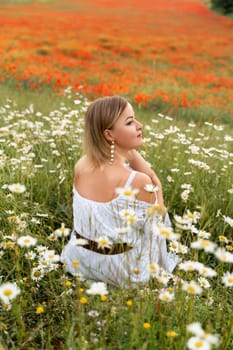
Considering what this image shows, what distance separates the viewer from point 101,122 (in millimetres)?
2756

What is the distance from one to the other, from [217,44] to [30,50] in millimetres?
6104

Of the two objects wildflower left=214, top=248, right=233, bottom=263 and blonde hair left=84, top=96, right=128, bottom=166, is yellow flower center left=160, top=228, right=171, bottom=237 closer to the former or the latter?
wildflower left=214, top=248, right=233, bottom=263

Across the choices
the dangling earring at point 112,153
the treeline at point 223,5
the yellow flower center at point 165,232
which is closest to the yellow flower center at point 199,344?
the yellow flower center at point 165,232

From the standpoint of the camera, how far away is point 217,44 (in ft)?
48.6

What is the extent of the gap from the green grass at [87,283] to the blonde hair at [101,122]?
0.49 m

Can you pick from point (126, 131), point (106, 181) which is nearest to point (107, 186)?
point (106, 181)

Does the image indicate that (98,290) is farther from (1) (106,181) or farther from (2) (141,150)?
(2) (141,150)

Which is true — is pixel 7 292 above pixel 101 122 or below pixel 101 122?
below

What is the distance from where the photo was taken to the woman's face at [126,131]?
109 inches

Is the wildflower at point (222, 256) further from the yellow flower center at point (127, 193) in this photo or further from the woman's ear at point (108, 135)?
the woman's ear at point (108, 135)

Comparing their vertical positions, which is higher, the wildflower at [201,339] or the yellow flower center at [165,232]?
the yellow flower center at [165,232]

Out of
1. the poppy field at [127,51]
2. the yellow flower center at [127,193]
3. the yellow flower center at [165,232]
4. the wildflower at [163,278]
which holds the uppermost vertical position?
the yellow flower center at [127,193]

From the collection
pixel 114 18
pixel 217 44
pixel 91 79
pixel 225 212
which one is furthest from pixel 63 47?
pixel 225 212

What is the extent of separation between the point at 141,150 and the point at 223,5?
18.3 m
